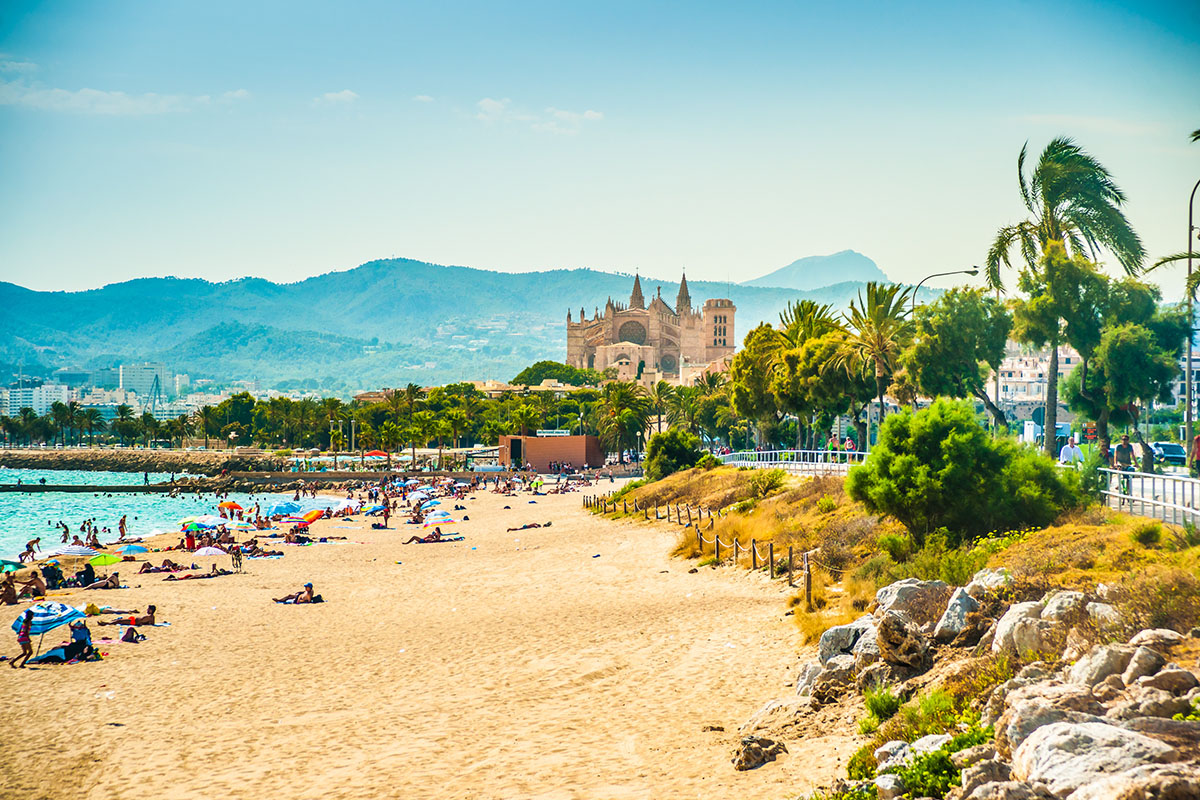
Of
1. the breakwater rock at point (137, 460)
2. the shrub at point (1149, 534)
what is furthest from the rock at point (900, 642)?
the breakwater rock at point (137, 460)

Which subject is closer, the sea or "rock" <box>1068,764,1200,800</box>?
"rock" <box>1068,764,1200,800</box>

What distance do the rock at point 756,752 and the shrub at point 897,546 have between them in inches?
329

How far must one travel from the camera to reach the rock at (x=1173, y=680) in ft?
24.2

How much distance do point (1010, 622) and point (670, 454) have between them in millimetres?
42711

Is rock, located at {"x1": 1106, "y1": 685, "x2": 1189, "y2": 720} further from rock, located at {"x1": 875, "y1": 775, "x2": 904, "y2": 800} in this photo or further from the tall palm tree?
the tall palm tree

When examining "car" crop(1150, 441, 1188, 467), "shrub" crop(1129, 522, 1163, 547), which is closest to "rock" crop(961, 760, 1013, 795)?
"shrub" crop(1129, 522, 1163, 547)

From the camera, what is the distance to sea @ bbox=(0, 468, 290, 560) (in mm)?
54156

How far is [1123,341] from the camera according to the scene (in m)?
27.4

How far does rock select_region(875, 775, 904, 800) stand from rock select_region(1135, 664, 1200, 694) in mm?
2134

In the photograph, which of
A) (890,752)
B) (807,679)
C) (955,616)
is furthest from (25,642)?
(955,616)

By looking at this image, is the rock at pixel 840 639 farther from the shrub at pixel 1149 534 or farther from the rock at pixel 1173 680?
the rock at pixel 1173 680

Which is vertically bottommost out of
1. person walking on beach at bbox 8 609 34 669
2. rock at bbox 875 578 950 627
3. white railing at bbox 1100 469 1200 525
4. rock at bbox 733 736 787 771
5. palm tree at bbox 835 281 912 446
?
person walking on beach at bbox 8 609 34 669

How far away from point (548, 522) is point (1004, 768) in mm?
36321

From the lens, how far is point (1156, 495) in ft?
49.8
